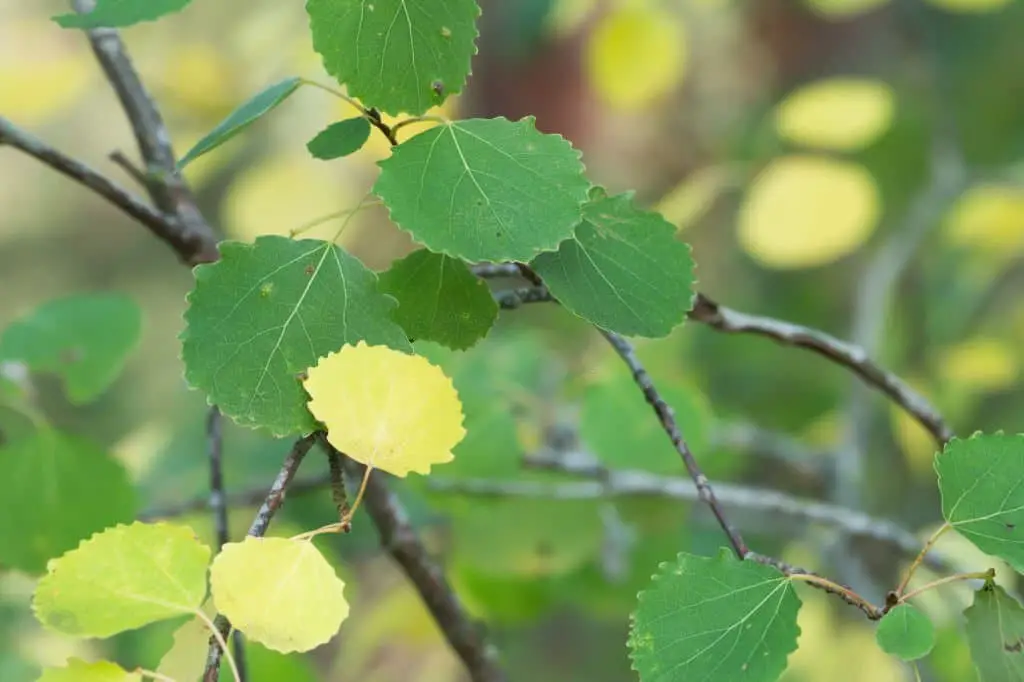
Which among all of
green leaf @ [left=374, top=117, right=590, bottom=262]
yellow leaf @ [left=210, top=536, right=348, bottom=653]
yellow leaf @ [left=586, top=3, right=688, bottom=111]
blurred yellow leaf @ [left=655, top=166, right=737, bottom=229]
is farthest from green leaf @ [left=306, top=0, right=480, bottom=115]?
yellow leaf @ [left=586, top=3, right=688, bottom=111]

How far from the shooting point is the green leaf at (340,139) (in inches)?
11.3

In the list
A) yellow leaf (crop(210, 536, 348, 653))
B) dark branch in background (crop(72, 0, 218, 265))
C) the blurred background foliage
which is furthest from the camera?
the blurred background foliage

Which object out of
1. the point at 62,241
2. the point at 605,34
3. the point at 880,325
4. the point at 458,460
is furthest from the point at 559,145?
the point at 62,241

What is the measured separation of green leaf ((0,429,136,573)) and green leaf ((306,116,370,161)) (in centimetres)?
22

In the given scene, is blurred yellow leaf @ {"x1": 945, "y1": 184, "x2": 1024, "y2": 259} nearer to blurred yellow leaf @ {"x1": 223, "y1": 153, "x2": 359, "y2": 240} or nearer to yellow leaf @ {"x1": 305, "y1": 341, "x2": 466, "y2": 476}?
blurred yellow leaf @ {"x1": 223, "y1": 153, "x2": 359, "y2": 240}

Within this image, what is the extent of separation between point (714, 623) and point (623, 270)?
10 centimetres

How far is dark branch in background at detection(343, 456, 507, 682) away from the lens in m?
Result: 0.43

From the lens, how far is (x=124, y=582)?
0.80 ft

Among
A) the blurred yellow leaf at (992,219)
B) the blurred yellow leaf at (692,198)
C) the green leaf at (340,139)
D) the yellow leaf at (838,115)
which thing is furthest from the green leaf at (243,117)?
the blurred yellow leaf at (992,219)

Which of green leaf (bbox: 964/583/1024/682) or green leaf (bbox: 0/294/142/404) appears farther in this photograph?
green leaf (bbox: 0/294/142/404)

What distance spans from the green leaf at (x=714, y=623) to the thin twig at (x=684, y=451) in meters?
0.02

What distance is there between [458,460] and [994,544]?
1.03 feet

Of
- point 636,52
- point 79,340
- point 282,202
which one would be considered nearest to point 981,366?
point 636,52

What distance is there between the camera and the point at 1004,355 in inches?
36.4
